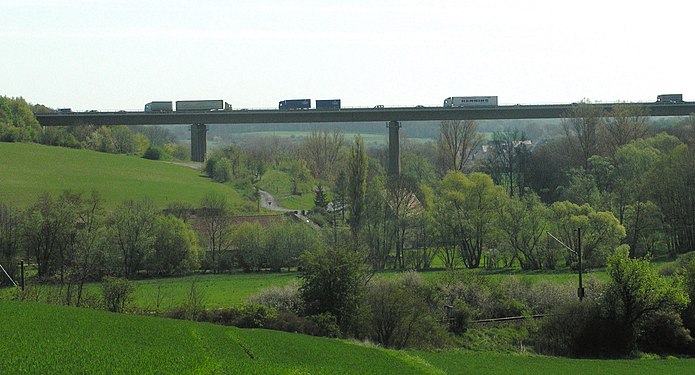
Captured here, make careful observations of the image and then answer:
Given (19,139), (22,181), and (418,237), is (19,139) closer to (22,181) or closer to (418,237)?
(22,181)

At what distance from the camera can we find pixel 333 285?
45.8 m

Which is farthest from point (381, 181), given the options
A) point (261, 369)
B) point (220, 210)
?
point (261, 369)

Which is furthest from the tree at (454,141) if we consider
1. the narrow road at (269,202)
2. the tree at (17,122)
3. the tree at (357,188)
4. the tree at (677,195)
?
the tree at (17,122)

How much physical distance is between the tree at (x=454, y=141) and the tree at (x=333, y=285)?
6750 cm

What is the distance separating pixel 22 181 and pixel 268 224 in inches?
1214

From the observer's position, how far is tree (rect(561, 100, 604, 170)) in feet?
331

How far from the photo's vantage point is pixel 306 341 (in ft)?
114

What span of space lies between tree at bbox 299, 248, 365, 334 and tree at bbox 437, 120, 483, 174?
67.5 m

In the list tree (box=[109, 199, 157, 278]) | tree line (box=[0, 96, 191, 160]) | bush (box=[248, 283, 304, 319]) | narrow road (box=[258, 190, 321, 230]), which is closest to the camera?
bush (box=[248, 283, 304, 319])

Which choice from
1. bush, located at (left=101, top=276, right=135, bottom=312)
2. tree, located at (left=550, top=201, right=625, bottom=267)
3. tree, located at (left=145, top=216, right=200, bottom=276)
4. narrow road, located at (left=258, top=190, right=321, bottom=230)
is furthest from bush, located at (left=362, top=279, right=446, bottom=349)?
narrow road, located at (left=258, top=190, right=321, bottom=230)

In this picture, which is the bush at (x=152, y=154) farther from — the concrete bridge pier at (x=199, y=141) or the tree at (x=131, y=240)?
the tree at (x=131, y=240)

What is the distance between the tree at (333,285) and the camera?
45219mm

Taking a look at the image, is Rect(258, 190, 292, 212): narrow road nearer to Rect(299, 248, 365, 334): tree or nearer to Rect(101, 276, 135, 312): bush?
Rect(101, 276, 135, 312): bush

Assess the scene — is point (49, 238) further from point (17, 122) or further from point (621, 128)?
point (621, 128)
